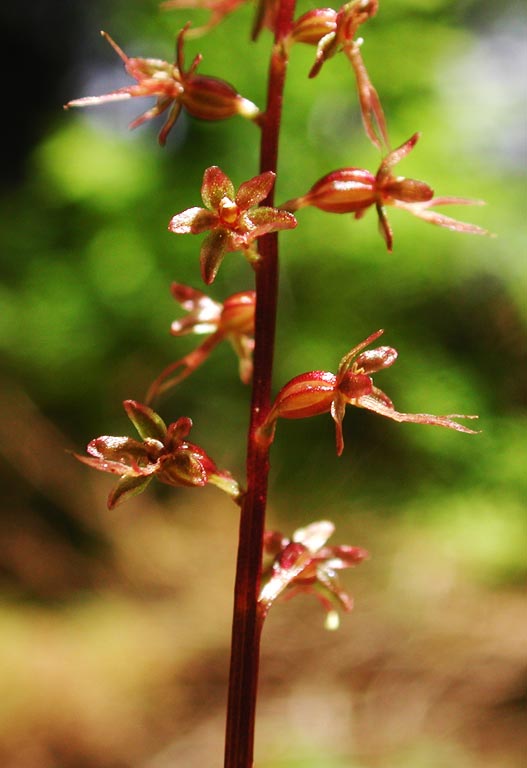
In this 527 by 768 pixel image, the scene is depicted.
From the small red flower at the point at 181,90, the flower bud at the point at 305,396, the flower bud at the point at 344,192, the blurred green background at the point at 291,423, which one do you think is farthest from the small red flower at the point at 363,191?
the blurred green background at the point at 291,423

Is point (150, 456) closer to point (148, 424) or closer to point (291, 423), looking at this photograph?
point (148, 424)

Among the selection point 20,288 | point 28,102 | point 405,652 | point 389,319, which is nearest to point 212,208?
point 405,652

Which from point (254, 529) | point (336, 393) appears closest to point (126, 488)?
point (254, 529)

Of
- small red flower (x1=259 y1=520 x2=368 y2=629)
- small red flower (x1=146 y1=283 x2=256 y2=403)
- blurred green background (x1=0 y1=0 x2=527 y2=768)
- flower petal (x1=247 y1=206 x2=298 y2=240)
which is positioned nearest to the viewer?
flower petal (x1=247 y1=206 x2=298 y2=240)

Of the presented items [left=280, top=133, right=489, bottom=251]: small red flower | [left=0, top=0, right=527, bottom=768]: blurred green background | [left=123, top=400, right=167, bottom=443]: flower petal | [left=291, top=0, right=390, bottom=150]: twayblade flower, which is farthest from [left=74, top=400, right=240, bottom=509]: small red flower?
[left=0, top=0, right=527, bottom=768]: blurred green background

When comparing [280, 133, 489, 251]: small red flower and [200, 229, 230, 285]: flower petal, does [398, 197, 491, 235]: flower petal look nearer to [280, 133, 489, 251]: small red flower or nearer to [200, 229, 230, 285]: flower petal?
[280, 133, 489, 251]: small red flower

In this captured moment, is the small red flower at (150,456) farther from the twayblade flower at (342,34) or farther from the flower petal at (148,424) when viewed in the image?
the twayblade flower at (342,34)
